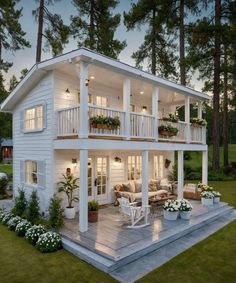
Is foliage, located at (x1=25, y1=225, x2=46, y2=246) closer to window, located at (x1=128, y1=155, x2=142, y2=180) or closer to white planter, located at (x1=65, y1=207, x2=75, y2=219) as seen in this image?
white planter, located at (x1=65, y1=207, x2=75, y2=219)

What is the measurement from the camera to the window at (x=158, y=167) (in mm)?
14266

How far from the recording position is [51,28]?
17.0 m

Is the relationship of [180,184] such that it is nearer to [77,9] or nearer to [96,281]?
[96,281]

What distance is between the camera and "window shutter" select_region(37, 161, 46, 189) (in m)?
9.55

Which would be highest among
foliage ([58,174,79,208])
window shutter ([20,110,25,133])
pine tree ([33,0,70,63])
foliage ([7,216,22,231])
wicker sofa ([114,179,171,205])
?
pine tree ([33,0,70,63])

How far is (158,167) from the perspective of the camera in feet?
47.6

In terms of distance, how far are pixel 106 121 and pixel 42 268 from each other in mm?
4459

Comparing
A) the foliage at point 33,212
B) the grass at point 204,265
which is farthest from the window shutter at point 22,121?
the grass at point 204,265

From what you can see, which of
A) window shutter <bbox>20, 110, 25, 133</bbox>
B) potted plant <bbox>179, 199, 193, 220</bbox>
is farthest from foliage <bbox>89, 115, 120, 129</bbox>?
window shutter <bbox>20, 110, 25, 133</bbox>

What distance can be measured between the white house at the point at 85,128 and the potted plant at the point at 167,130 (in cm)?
26

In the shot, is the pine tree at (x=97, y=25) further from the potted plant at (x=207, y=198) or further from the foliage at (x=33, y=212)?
the foliage at (x=33, y=212)

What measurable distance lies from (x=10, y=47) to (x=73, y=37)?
17.4 feet

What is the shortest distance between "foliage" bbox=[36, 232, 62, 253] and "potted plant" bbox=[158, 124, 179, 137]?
5.76m

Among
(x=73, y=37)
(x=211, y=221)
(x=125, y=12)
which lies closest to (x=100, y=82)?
(x=211, y=221)
